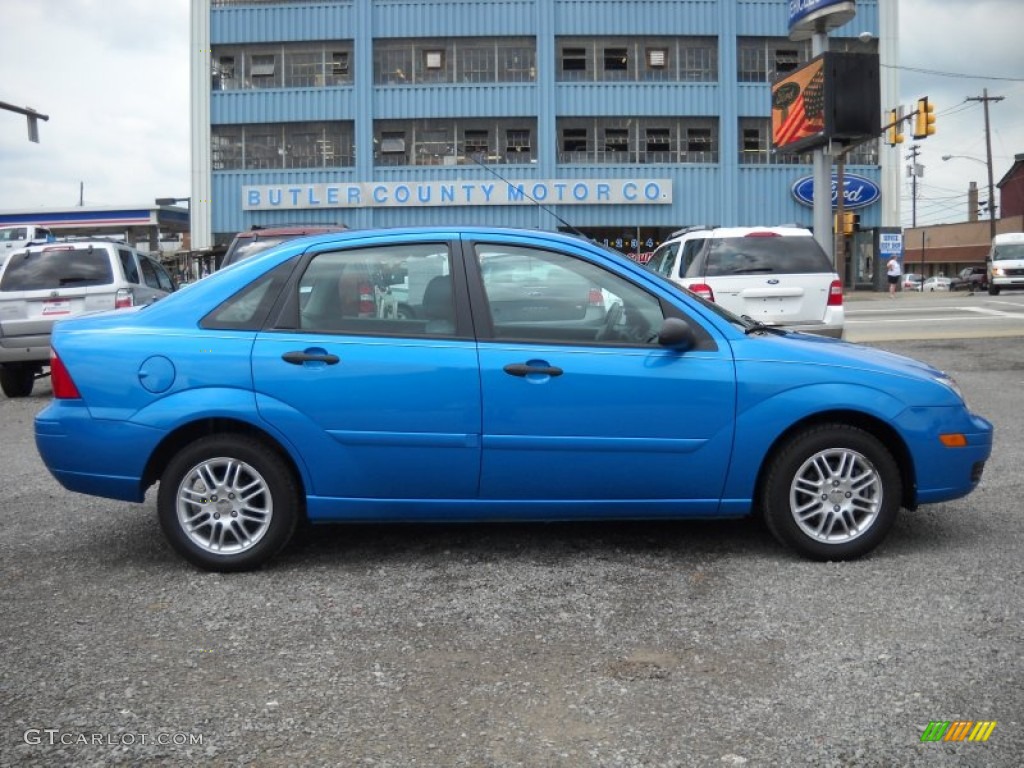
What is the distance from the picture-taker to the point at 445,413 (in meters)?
4.64

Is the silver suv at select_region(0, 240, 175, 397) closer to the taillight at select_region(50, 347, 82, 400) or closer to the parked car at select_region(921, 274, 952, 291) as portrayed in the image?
the taillight at select_region(50, 347, 82, 400)

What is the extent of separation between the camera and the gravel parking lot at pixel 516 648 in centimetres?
310

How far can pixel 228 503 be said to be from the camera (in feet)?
15.5

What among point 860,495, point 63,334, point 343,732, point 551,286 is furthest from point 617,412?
point 63,334

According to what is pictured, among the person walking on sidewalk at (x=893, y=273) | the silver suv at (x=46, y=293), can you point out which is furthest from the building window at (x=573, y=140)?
the silver suv at (x=46, y=293)

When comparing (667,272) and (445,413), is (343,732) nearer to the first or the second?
(445,413)

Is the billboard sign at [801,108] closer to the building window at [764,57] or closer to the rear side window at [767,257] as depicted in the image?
the rear side window at [767,257]

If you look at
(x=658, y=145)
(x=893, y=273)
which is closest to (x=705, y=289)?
(x=893, y=273)

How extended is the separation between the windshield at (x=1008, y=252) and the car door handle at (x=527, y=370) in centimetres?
3469

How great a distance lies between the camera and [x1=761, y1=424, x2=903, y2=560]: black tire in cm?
476

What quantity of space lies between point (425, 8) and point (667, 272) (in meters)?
30.5

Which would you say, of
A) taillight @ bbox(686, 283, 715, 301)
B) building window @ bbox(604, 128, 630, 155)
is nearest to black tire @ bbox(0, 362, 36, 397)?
taillight @ bbox(686, 283, 715, 301)

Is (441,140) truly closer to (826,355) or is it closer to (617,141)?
(617,141)

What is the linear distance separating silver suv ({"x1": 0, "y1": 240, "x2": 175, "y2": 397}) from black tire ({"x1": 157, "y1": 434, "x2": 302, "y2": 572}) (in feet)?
25.6
